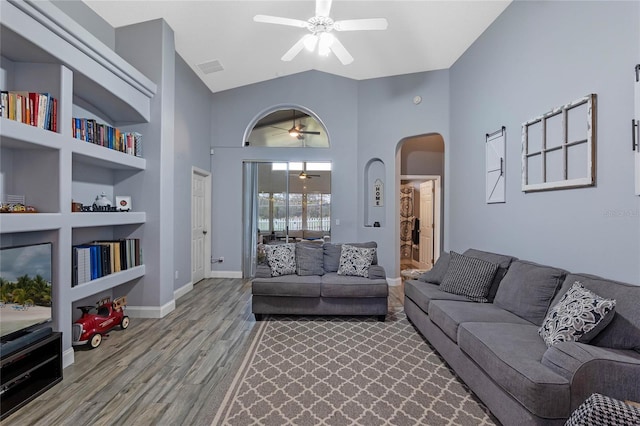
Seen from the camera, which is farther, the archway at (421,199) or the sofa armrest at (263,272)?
the archway at (421,199)

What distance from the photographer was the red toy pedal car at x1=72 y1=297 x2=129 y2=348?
2785mm

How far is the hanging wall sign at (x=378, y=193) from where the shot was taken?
5.81m

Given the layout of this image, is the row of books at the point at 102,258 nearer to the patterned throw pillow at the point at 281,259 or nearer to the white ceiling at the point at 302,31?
the patterned throw pillow at the point at 281,259

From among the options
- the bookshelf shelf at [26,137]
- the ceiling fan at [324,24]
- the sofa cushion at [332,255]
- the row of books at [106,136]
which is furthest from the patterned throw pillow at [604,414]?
the row of books at [106,136]

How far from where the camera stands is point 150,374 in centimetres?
245

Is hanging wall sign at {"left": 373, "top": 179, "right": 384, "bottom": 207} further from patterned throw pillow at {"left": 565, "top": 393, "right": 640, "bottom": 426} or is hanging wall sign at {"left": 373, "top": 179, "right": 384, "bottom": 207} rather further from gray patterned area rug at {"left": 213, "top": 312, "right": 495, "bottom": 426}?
patterned throw pillow at {"left": 565, "top": 393, "right": 640, "bottom": 426}

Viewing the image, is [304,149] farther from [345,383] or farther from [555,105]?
[345,383]

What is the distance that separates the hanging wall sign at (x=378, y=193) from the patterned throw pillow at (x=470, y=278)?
8.64 feet

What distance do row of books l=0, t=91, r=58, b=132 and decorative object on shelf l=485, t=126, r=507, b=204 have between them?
13.7 feet

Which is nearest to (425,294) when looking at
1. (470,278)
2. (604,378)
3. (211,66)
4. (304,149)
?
(470,278)

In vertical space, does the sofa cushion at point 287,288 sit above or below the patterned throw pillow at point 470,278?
below

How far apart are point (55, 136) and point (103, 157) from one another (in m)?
0.54

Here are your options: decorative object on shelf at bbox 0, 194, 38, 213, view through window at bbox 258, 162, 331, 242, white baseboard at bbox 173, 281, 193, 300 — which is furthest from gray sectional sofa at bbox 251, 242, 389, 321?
view through window at bbox 258, 162, 331, 242

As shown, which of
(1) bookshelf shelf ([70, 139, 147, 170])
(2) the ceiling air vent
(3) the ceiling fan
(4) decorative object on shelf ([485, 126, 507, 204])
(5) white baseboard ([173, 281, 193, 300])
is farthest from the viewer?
(2) the ceiling air vent
